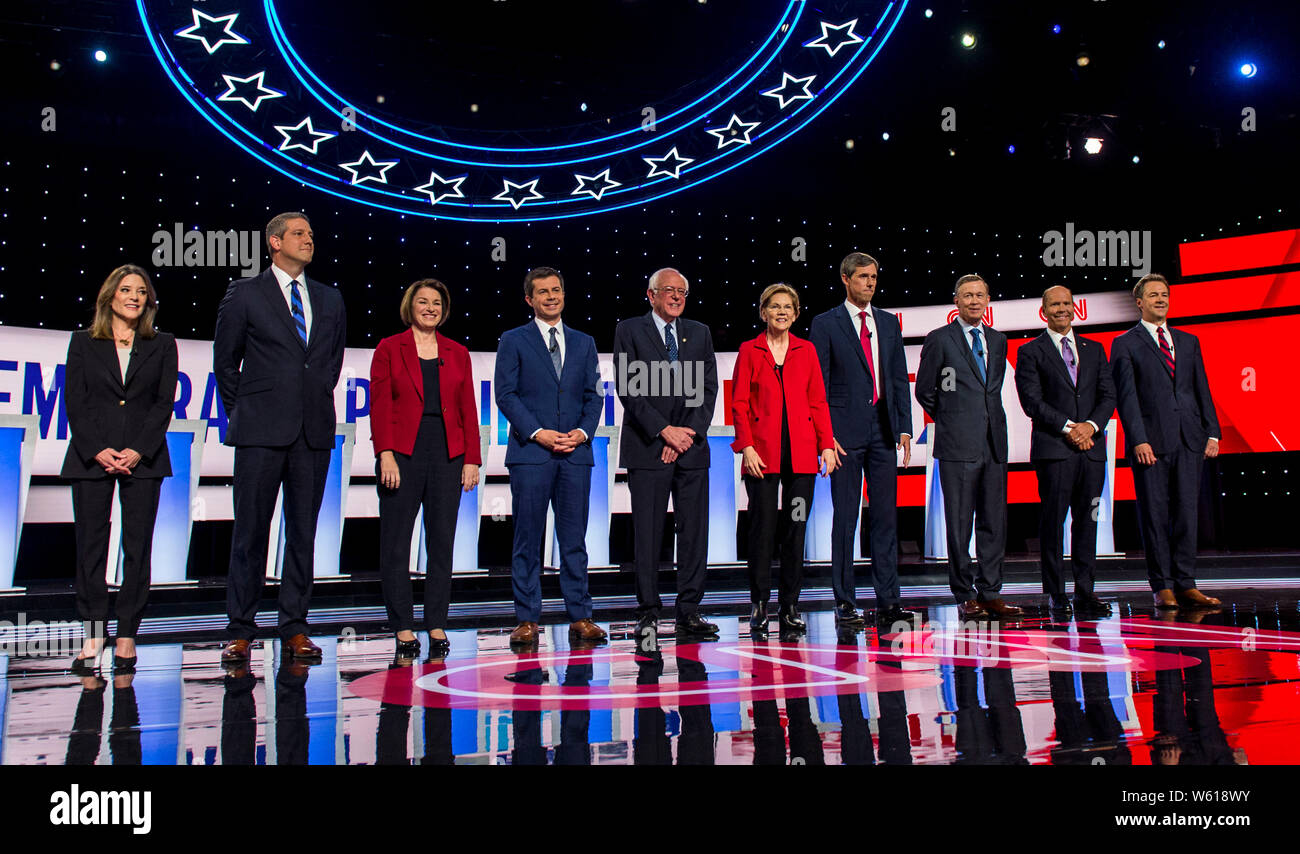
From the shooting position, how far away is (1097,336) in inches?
370

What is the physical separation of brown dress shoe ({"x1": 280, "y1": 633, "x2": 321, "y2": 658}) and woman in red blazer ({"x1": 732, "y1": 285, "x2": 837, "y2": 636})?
174 centimetres

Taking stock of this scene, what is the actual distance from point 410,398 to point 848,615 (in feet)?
6.70

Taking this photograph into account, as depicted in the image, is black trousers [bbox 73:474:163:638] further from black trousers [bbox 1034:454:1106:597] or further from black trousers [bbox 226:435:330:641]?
black trousers [bbox 1034:454:1106:597]

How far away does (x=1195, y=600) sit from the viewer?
15.5 ft

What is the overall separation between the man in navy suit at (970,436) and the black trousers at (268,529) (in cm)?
269

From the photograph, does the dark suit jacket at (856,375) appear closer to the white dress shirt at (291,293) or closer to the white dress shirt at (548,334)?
the white dress shirt at (548,334)

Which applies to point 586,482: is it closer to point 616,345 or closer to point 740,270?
point 616,345

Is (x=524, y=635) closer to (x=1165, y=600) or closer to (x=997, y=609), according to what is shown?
(x=997, y=609)

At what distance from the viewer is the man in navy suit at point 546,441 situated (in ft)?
13.2

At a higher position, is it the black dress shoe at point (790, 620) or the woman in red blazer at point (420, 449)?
the woman in red blazer at point (420, 449)

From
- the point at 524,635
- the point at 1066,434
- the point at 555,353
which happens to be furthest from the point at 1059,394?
the point at 524,635

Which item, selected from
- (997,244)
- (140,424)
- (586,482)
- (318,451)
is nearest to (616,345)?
(586,482)

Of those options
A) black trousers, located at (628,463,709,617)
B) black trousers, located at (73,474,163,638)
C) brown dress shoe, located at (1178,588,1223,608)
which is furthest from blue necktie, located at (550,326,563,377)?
brown dress shoe, located at (1178,588,1223,608)

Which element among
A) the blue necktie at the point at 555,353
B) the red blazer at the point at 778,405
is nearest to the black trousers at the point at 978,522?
the red blazer at the point at 778,405
